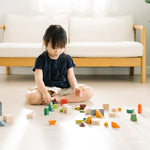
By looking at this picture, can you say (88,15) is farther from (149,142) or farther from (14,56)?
(149,142)

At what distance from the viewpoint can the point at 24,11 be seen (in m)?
3.98

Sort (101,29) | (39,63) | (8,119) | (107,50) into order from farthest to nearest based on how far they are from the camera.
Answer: (101,29)
(107,50)
(39,63)
(8,119)

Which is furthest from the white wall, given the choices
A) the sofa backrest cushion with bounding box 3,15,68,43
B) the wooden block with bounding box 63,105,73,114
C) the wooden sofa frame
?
the wooden block with bounding box 63,105,73,114

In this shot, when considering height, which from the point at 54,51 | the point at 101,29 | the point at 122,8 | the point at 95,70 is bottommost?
the point at 95,70

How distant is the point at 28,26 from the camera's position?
3.75 meters

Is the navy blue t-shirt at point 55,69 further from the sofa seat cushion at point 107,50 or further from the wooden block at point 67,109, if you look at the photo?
the sofa seat cushion at point 107,50

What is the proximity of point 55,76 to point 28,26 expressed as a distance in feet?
5.77

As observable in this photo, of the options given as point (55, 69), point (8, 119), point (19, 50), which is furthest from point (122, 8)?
point (8, 119)

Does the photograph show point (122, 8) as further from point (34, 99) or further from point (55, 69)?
point (34, 99)

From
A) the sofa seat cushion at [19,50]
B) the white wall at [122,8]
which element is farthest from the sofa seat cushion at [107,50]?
the white wall at [122,8]

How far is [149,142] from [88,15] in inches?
115

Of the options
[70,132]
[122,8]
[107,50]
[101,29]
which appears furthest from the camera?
[122,8]

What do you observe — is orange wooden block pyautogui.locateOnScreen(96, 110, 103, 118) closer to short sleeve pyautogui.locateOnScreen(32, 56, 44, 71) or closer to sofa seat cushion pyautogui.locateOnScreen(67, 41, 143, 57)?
short sleeve pyautogui.locateOnScreen(32, 56, 44, 71)

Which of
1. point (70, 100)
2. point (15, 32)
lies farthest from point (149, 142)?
point (15, 32)
